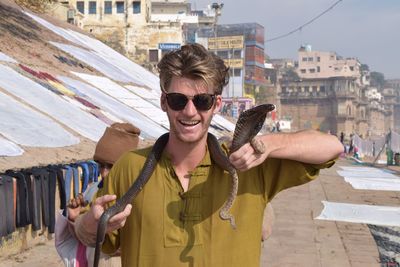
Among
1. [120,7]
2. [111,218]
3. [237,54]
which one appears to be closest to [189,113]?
[111,218]

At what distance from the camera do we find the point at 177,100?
219cm

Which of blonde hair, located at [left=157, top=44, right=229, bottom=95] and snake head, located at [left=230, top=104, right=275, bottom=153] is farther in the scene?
blonde hair, located at [left=157, top=44, right=229, bottom=95]

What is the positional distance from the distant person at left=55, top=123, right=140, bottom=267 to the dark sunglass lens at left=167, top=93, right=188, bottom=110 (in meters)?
0.52

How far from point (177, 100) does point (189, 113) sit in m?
0.08

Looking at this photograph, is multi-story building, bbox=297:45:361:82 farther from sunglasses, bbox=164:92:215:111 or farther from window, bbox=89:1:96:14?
sunglasses, bbox=164:92:215:111

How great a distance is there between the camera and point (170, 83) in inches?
86.9

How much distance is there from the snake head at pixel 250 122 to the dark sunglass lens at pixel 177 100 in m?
0.32

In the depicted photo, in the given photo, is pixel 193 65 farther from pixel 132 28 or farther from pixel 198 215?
pixel 132 28

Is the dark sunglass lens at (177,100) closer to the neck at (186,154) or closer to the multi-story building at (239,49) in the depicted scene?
the neck at (186,154)

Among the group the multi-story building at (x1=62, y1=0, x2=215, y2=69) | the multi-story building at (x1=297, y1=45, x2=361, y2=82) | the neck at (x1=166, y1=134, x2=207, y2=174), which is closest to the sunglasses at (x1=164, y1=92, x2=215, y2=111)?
the neck at (x1=166, y1=134, x2=207, y2=174)

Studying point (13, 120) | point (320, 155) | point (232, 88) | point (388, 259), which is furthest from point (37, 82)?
point (232, 88)

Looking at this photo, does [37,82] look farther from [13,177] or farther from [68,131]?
[13,177]

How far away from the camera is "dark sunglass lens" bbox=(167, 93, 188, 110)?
2186 mm

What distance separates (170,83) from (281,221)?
25.7 ft
